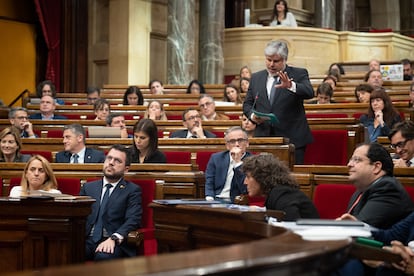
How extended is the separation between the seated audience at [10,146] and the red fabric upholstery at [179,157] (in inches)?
42.4

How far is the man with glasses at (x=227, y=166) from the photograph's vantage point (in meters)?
5.44

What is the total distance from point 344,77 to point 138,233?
826 cm

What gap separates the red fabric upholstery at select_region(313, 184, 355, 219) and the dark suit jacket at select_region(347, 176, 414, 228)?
1.87 feet

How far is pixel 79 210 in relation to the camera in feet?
13.5

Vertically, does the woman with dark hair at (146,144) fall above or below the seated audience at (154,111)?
below

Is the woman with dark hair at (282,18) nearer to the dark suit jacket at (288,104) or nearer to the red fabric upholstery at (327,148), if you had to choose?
the red fabric upholstery at (327,148)

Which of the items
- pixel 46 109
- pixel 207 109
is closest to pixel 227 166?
pixel 207 109

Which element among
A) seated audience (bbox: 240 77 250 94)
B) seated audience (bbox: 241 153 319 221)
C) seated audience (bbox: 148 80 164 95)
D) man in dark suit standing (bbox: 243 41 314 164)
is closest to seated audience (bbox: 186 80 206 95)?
seated audience (bbox: 148 80 164 95)

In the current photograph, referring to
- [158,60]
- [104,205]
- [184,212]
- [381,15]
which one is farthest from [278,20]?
[184,212]

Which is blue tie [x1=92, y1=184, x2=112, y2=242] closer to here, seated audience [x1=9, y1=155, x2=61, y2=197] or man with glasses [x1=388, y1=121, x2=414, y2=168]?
seated audience [x1=9, y1=155, x2=61, y2=197]

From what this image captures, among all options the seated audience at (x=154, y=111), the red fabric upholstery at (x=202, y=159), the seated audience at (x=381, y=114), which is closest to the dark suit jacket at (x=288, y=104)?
the red fabric upholstery at (x=202, y=159)

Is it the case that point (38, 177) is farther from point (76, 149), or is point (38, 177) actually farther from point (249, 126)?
point (249, 126)

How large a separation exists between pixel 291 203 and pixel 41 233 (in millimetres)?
1338

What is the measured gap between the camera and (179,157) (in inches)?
239
